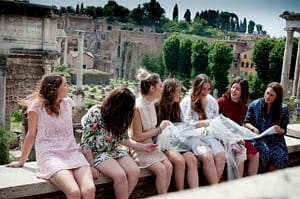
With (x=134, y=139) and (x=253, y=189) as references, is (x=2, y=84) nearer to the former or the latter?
(x=134, y=139)

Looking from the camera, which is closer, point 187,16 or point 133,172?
point 133,172

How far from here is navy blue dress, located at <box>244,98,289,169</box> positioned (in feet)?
12.3

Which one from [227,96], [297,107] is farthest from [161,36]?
[227,96]

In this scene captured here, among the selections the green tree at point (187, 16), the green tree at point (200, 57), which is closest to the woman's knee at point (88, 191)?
the green tree at point (200, 57)

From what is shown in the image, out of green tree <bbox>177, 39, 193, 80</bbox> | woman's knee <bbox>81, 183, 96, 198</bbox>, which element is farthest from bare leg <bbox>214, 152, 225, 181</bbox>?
green tree <bbox>177, 39, 193, 80</bbox>

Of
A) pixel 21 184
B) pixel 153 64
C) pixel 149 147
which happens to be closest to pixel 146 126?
pixel 149 147

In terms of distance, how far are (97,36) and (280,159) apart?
6693cm

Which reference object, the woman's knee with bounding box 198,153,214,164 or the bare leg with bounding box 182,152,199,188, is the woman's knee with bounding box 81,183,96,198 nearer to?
the bare leg with bounding box 182,152,199,188

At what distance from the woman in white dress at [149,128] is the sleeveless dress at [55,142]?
1.68 ft

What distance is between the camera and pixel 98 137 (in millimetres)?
2996

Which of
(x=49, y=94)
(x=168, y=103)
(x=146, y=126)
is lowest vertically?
(x=146, y=126)

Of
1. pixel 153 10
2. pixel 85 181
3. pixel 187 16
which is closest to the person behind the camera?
pixel 85 181

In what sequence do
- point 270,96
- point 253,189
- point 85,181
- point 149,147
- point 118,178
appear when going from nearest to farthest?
point 253,189
point 85,181
point 118,178
point 149,147
point 270,96

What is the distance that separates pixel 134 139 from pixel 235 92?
130 cm
